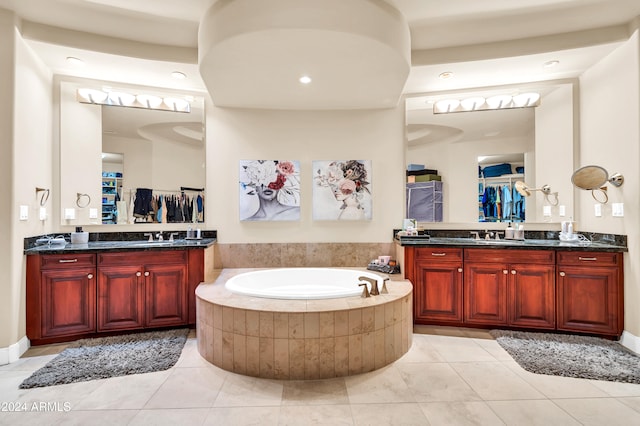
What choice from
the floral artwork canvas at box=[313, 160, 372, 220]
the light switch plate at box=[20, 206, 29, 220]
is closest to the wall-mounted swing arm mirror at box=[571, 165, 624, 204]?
the floral artwork canvas at box=[313, 160, 372, 220]

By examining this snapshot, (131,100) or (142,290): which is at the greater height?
(131,100)

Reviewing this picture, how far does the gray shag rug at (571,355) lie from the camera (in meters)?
2.26

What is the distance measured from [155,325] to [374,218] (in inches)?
98.6

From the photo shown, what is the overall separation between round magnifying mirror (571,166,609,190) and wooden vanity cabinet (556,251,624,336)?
0.64 metres

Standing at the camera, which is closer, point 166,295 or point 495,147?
point 166,295

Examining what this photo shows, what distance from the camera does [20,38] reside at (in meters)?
2.62

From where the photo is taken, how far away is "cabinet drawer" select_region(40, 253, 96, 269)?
270cm

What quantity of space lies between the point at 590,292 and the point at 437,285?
1.28m

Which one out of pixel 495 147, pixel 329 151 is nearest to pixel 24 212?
pixel 329 151

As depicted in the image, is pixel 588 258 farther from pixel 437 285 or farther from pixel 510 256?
pixel 437 285

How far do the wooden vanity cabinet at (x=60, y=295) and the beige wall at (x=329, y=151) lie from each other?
57.9 inches

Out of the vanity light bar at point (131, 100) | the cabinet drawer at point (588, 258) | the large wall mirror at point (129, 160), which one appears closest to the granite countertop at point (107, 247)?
the large wall mirror at point (129, 160)

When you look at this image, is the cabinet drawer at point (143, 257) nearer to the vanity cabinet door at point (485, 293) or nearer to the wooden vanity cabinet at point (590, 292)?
the vanity cabinet door at point (485, 293)

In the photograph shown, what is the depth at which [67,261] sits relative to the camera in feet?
9.04
